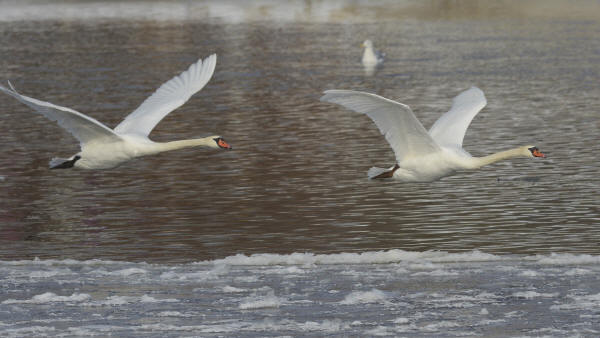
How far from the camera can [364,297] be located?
1052cm

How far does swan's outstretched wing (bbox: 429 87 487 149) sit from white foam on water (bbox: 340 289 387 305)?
306 centimetres

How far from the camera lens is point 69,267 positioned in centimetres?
1213

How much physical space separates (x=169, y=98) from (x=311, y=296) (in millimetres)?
4896

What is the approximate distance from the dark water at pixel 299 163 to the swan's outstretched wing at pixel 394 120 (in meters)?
1.09

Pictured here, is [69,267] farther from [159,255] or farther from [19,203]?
[19,203]

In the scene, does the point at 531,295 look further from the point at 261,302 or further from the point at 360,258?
the point at 261,302

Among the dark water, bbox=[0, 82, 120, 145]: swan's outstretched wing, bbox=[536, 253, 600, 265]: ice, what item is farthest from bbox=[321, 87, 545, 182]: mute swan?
bbox=[0, 82, 120, 145]: swan's outstretched wing

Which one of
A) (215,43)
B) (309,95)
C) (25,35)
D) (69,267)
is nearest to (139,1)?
(25,35)

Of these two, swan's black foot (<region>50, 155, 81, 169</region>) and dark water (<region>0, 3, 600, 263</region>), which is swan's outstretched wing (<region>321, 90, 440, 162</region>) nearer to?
dark water (<region>0, 3, 600, 263</region>)

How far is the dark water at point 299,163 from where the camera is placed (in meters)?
13.6

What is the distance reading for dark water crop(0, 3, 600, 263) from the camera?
13.6 metres

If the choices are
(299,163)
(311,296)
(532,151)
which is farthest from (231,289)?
(299,163)

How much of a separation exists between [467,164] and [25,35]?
39.6m

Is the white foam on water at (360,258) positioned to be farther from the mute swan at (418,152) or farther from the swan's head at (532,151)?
the swan's head at (532,151)
